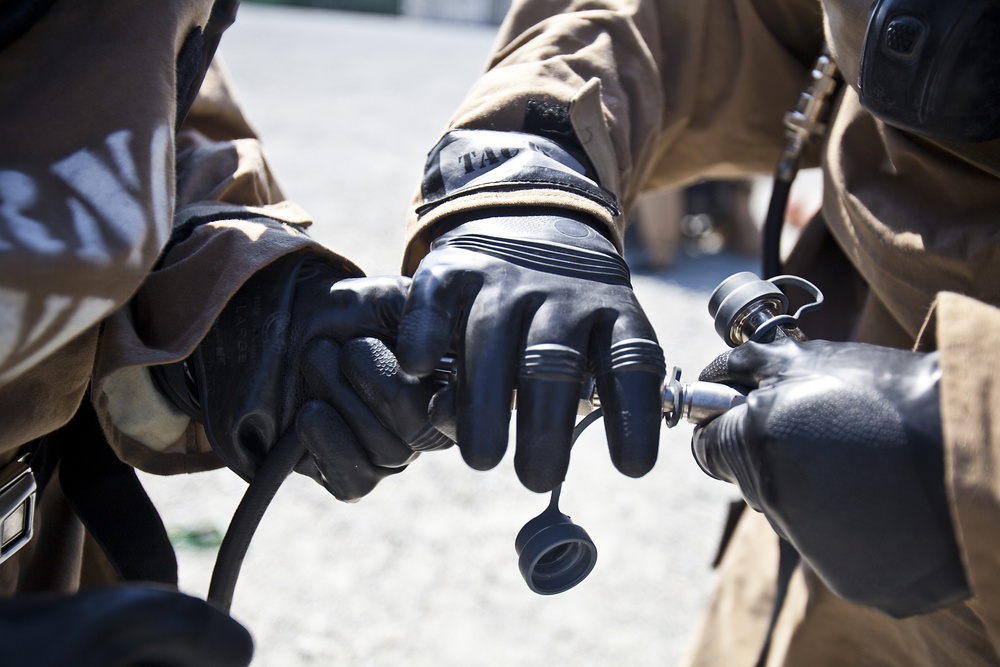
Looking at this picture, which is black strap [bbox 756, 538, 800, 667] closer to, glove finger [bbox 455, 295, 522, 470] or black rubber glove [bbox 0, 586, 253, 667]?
glove finger [bbox 455, 295, 522, 470]

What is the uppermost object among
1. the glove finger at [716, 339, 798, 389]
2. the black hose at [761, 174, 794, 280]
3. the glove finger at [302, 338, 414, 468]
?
the glove finger at [716, 339, 798, 389]

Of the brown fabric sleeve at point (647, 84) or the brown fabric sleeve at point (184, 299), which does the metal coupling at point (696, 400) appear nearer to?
the brown fabric sleeve at point (647, 84)

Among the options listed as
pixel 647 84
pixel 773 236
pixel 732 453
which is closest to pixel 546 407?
pixel 732 453

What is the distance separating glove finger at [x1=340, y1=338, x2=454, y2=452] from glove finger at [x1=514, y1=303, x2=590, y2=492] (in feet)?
0.36

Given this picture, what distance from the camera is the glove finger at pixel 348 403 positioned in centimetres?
79

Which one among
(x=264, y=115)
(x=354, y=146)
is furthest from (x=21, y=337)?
(x=264, y=115)

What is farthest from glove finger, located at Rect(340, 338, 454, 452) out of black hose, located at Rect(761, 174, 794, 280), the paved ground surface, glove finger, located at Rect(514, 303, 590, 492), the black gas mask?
the paved ground surface

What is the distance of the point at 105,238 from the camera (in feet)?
2.05

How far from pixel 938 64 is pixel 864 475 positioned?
399 mm

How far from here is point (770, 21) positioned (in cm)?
116

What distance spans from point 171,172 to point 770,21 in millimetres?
833

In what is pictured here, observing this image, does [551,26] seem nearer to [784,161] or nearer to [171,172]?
[784,161]

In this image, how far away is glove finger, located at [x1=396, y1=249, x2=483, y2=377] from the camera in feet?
2.29

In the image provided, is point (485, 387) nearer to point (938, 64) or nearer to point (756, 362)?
point (756, 362)
